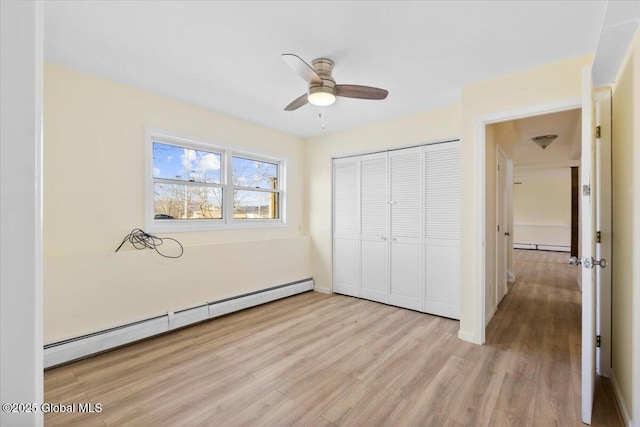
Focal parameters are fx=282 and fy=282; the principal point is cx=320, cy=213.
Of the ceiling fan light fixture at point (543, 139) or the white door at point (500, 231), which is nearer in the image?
the white door at point (500, 231)

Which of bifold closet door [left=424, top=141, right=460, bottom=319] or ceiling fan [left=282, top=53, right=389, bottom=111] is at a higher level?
ceiling fan [left=282, top=53, right=389, bottom=111]

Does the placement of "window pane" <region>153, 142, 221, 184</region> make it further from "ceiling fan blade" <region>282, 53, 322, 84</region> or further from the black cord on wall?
"ceiling fan blade" <region>282, 53, 322, 84</region>

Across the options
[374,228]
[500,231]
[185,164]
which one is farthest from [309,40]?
[500,231]

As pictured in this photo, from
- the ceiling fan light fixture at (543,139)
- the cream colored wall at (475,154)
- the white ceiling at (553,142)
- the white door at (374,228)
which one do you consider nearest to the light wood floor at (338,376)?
the cream colored wall at (475,154)

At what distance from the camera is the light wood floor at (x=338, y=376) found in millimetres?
1823

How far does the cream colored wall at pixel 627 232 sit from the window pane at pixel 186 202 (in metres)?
3.85

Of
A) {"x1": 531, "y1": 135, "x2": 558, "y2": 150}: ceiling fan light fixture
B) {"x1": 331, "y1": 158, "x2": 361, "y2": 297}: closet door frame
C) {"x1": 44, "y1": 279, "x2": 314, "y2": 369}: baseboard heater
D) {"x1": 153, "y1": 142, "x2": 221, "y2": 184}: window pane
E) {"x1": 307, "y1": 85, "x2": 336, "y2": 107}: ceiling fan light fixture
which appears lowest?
{"x1": 44, "y1": 279, "x2": 314, "y2": 369}: baseboard heater

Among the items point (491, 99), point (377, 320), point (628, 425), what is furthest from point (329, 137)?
point (628, 425)

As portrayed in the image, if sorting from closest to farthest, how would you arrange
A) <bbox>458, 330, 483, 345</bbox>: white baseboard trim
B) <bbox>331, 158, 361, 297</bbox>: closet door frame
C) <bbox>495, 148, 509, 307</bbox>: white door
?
<bbox>458, 330, 483, 345</bbox>: white baseboard trim → <bbox>495, 148, 509, 307</bbox>: white door → <bbox>331, 158, 361, 297</bbox>: closet door frame

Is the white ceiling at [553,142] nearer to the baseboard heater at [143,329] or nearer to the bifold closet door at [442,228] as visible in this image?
the bifold closet door at [442,228]

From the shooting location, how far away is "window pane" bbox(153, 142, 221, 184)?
127 inches

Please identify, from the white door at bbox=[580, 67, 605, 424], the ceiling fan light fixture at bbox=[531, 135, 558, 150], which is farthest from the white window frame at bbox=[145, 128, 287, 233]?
the ceiling fan light fixture at bbox=[531, 135, 558, 150]

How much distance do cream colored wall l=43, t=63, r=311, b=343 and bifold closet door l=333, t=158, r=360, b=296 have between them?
1.65 meters

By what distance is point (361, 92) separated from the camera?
238 centimetres
